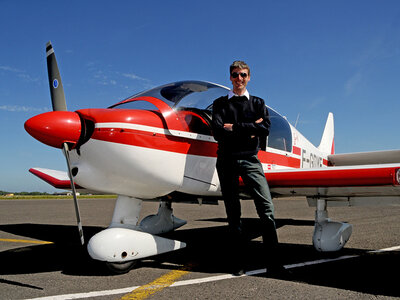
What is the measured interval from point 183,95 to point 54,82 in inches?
57.4

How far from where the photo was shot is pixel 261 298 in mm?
2623

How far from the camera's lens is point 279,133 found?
509 centimetres

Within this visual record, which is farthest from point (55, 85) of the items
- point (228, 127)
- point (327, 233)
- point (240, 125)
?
point (327, 233)

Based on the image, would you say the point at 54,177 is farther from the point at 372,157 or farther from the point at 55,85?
the point at 372,157

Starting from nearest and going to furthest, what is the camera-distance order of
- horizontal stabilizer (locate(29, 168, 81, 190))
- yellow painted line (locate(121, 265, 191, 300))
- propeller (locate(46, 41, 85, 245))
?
yellow painted line (locate(121, 265, 191, 300)) → propeller (locate(46, 41, 85, 245)) → horizontal stabilizer (locate(29, 168, 81, 190))

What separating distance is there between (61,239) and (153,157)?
3.81 meters

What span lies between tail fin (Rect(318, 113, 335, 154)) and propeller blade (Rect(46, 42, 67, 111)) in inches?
299

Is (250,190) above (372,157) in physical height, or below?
below

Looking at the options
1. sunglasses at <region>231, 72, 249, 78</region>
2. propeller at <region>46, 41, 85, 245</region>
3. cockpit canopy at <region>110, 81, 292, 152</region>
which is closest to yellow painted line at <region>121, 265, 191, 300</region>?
propeller at <region>46, 41, 85, 245</region>

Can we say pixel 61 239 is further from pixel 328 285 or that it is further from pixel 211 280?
pixel 328 285

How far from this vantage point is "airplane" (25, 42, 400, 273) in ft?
10.4

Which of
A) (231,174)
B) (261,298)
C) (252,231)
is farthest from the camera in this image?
(252,231)

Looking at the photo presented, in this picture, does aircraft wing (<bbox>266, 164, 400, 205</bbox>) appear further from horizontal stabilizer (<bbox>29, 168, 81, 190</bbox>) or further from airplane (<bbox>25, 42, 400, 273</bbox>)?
horizontal stabilizer (<bbox>29, 168, 81, 190</bbox>)

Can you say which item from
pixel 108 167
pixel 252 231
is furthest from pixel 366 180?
pixel 252 231
